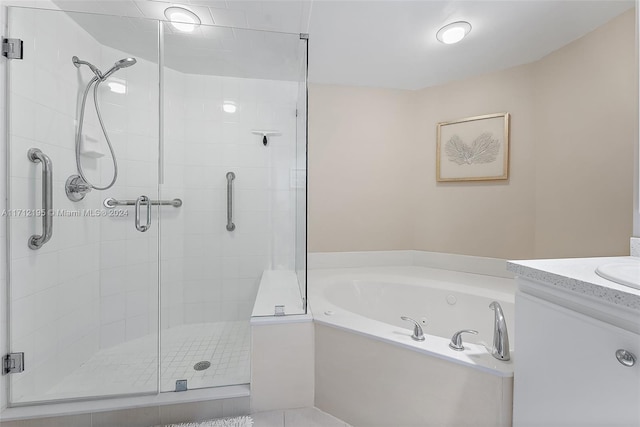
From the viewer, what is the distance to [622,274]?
2.27 ft

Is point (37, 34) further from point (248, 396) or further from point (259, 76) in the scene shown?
point (248, 396)

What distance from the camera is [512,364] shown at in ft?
3.17

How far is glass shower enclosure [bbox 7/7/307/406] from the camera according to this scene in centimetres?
128

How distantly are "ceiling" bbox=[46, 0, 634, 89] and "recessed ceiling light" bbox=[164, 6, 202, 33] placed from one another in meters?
0.04

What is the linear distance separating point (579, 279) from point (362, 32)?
5.56 feet

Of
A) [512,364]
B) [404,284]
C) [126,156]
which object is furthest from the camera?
[404,284]

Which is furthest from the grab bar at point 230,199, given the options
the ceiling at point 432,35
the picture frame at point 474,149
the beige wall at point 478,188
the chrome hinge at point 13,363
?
the picture frame at point 474,149

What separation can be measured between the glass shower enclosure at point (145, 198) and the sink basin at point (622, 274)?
47.4 inches

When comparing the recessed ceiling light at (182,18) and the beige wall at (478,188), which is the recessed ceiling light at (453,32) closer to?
the beige wall at (478,188)

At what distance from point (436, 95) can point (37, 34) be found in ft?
8.68

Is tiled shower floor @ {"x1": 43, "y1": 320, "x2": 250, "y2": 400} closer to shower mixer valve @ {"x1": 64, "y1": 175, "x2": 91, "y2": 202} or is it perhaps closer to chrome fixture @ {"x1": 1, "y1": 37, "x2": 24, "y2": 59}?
shower mixer valve @ {"x1": 64, "y1": 175, "x2": 91, "y2": 202}

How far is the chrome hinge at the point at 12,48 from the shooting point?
1212 mm

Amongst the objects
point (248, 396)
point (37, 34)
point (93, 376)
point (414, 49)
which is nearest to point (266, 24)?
point (414, 49)

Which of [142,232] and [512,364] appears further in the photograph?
[142,232]
